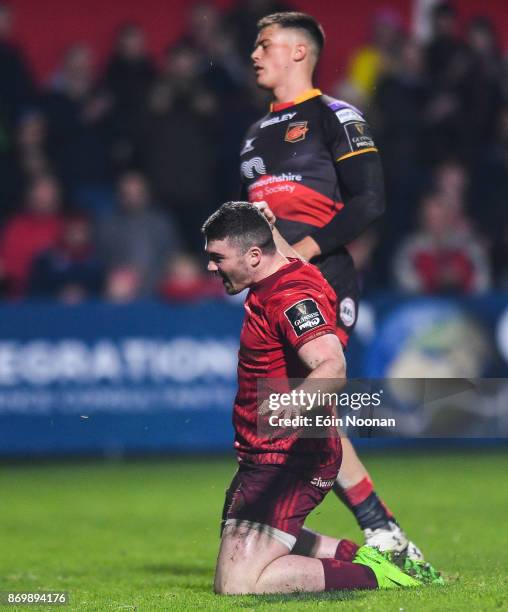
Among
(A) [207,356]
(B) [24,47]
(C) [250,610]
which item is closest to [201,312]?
(A) [207,356]

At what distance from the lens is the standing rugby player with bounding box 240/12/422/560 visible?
22.7 feet

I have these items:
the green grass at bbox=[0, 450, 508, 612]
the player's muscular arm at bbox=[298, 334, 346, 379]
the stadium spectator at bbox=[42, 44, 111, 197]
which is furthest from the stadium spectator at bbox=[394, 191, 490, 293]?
the player's muscular arm at bbox=[298, 334, 346, 379]

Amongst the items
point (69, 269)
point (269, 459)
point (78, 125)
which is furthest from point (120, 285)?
point (269, 459)

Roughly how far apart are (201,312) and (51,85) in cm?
366

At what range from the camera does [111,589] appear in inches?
268

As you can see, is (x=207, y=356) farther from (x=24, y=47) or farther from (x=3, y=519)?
(x=24, y=47)

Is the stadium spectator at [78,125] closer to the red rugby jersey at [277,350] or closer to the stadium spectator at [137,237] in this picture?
the stadium spectator at [137,237]

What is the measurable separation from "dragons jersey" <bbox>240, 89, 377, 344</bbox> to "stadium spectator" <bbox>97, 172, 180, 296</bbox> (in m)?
6.61

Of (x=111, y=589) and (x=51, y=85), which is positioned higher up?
(x=51, y=85)

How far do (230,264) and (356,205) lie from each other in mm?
928

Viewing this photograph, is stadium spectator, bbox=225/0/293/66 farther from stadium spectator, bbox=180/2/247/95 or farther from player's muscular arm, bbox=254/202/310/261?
player's muscular arm, bbox=254/202/310/261

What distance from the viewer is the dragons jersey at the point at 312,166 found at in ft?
23.1

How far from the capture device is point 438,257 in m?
13.9

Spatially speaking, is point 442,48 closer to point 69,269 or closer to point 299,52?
point 69,269
